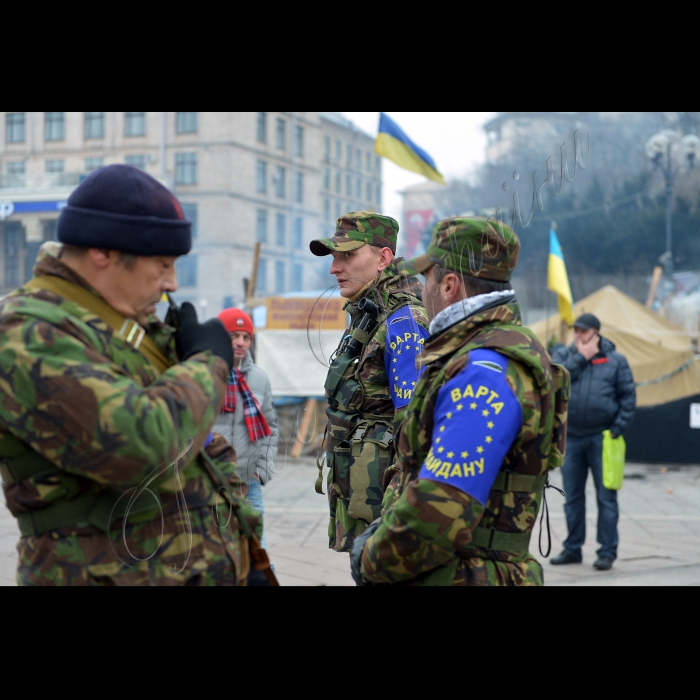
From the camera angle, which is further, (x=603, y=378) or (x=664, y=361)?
(x=664, y=361)

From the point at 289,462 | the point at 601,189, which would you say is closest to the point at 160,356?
the point at 289,462

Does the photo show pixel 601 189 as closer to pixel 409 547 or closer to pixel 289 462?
pixel 289 462

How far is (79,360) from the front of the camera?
1577 millimetres

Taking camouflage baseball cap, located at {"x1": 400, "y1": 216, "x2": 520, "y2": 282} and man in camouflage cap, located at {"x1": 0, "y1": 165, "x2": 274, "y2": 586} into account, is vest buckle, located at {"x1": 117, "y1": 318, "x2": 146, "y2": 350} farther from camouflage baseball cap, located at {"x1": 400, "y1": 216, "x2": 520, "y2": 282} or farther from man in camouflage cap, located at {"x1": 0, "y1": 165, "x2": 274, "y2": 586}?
camouflage baseball cap, located at {"x1": 400, "y1": 216, "x2": 520, "y2": 282}

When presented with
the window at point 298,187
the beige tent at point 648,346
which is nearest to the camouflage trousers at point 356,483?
the beige tent at point 648,346

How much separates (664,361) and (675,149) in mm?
28211

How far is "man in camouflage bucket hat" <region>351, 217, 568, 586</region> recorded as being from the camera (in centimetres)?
194

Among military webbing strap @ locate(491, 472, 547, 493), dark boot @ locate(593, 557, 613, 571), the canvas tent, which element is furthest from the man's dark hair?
the canvas tent

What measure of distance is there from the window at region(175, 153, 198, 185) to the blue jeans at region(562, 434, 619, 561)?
1546 inches

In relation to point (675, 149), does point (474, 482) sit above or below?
below

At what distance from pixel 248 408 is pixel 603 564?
120 inches

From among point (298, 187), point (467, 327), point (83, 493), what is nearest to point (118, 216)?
point (83, 493)

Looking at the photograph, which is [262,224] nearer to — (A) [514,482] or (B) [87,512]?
(A) [514,482]

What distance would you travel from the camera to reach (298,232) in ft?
159
